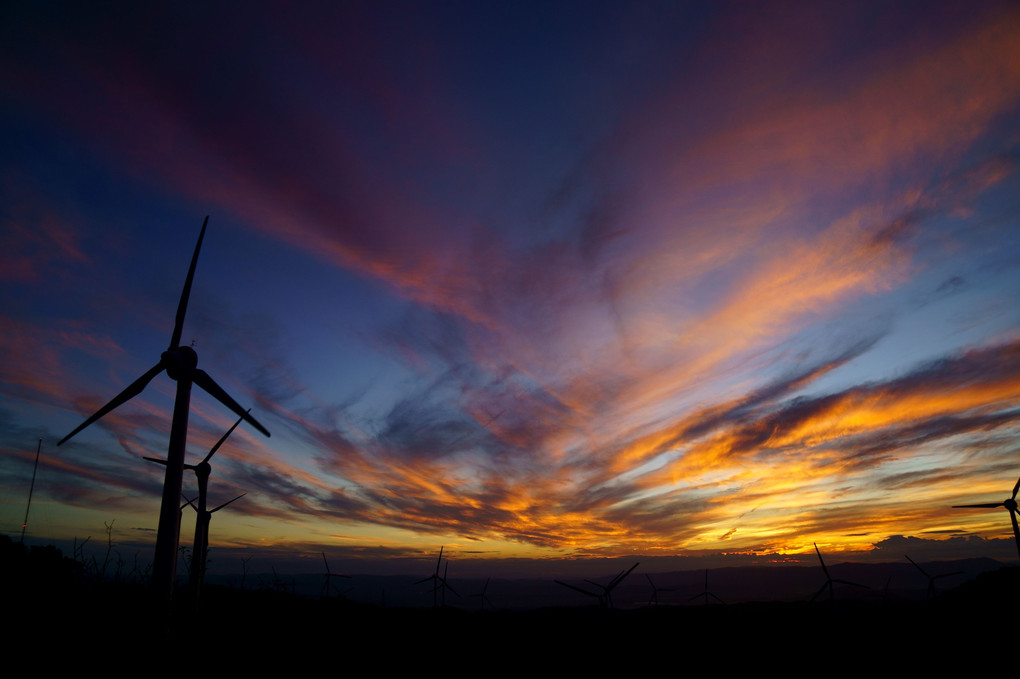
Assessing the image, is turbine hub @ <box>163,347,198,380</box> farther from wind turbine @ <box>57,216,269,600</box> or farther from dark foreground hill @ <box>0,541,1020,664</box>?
dark foreground hill @ <box>0,541,1020,664</box>

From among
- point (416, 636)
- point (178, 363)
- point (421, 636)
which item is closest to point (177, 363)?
point (178, 363)

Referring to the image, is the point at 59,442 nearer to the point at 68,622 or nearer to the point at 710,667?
the point at 68,622

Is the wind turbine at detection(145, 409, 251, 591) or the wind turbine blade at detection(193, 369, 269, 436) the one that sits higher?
the wind turbine blade at detection(193, 369, 269, 436)

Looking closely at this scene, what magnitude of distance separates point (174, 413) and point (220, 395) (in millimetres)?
7982

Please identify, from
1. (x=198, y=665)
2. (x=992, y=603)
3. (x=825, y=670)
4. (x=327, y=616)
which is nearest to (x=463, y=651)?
(x=327, y=616)

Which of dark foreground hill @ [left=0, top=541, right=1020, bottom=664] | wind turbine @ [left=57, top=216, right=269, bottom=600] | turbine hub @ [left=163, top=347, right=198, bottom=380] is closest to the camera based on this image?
wind turbine @ [left=57, top=216, right=269, bottom=600]

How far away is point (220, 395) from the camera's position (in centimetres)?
5497

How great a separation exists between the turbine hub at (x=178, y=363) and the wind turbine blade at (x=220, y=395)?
112cm

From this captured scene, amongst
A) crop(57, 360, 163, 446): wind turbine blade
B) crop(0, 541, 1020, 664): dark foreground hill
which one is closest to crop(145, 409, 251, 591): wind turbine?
crop(0, 541, 1020, 664): dark foreground hill

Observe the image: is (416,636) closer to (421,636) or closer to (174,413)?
(421,636)


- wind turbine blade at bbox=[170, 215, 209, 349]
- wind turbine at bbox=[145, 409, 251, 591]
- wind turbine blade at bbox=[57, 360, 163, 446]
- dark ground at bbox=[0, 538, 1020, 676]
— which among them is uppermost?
wind turbine blade at bbox=[170, 215, 209, 349]

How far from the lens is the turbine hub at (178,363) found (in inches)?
1969

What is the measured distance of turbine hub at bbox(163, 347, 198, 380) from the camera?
164 ft

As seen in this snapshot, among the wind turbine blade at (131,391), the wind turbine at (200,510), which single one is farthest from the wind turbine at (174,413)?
the wind turbine at (200,510)
